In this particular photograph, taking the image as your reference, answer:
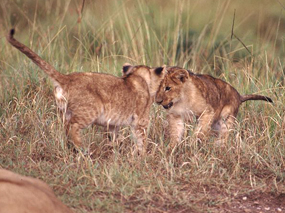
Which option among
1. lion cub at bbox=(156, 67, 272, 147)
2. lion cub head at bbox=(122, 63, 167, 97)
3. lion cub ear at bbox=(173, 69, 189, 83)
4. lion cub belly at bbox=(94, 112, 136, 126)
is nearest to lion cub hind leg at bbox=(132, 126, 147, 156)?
lion cub belly at bbox=(94, 112, 136, 126)

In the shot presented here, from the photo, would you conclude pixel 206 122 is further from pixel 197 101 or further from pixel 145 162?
pixel 145 162

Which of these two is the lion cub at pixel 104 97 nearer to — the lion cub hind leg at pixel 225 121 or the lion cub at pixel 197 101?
the lion cub at pixel 197 101

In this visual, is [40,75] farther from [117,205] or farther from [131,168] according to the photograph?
[117,205]

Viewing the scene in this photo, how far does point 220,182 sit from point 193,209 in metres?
0.58

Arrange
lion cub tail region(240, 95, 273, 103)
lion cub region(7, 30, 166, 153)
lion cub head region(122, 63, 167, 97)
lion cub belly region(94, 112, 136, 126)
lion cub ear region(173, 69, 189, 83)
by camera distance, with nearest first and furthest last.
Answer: lion cub region(7, 30, 166, 153) → lion cub belly region(94, 112, 136, 126) → lion cub head region(122, 63, 167, 97) → lion cub ear region(173, 69, 189, 83) → lion cub tail region(240, 95, 273, 103)

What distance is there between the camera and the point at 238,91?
7184 mm

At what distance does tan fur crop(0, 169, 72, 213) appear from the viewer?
10.5ft

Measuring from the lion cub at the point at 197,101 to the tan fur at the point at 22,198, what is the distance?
2678 mm

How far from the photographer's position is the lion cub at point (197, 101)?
6.22 m

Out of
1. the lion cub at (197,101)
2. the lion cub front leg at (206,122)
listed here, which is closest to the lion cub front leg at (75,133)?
the lion cub at (197,101)

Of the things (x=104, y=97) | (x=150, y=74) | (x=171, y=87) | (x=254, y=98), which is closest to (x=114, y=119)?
(x=104, y=97)

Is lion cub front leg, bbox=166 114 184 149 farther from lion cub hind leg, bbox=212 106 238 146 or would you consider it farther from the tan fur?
the tan fur

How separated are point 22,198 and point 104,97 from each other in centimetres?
250

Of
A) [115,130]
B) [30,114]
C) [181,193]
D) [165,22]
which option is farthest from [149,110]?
[165,22]
